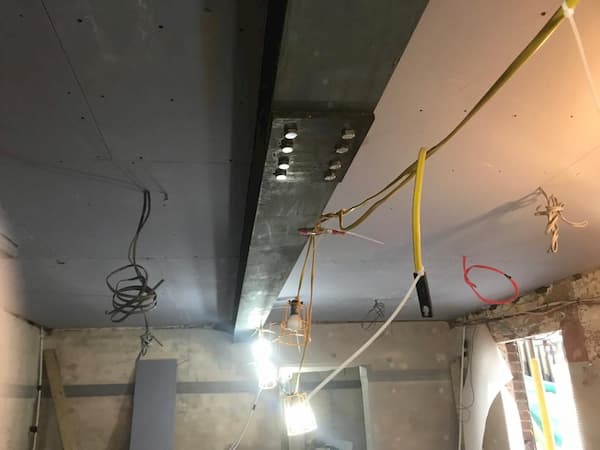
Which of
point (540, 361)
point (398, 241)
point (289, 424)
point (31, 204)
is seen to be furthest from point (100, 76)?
point (540, 361)

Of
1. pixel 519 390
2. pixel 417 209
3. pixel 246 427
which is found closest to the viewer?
pixel 417 209

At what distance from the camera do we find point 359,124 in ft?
3.31

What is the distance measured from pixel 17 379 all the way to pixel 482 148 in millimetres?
3584

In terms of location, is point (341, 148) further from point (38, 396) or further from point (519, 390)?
point (38, 396)

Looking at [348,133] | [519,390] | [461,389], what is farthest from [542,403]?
[348,133]

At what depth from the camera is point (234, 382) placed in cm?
427

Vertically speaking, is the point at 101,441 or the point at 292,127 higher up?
the point at 292,127

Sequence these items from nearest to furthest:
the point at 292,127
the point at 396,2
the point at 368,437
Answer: the point at 396,2 → the point at 292,127 → the point at 368,437

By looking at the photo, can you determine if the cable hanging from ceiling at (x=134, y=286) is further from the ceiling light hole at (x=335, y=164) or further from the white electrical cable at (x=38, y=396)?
the white electrical cable at (x=38, y=396)

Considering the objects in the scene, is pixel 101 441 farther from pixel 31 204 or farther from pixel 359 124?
pixel 359 124

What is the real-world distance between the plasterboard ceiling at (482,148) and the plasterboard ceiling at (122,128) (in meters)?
0.40

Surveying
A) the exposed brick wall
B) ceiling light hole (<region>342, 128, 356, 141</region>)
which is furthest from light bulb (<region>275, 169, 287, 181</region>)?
the exposed brick wall

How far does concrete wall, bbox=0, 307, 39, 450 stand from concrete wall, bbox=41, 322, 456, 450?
0.96ft

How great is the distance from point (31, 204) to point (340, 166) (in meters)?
1.16
